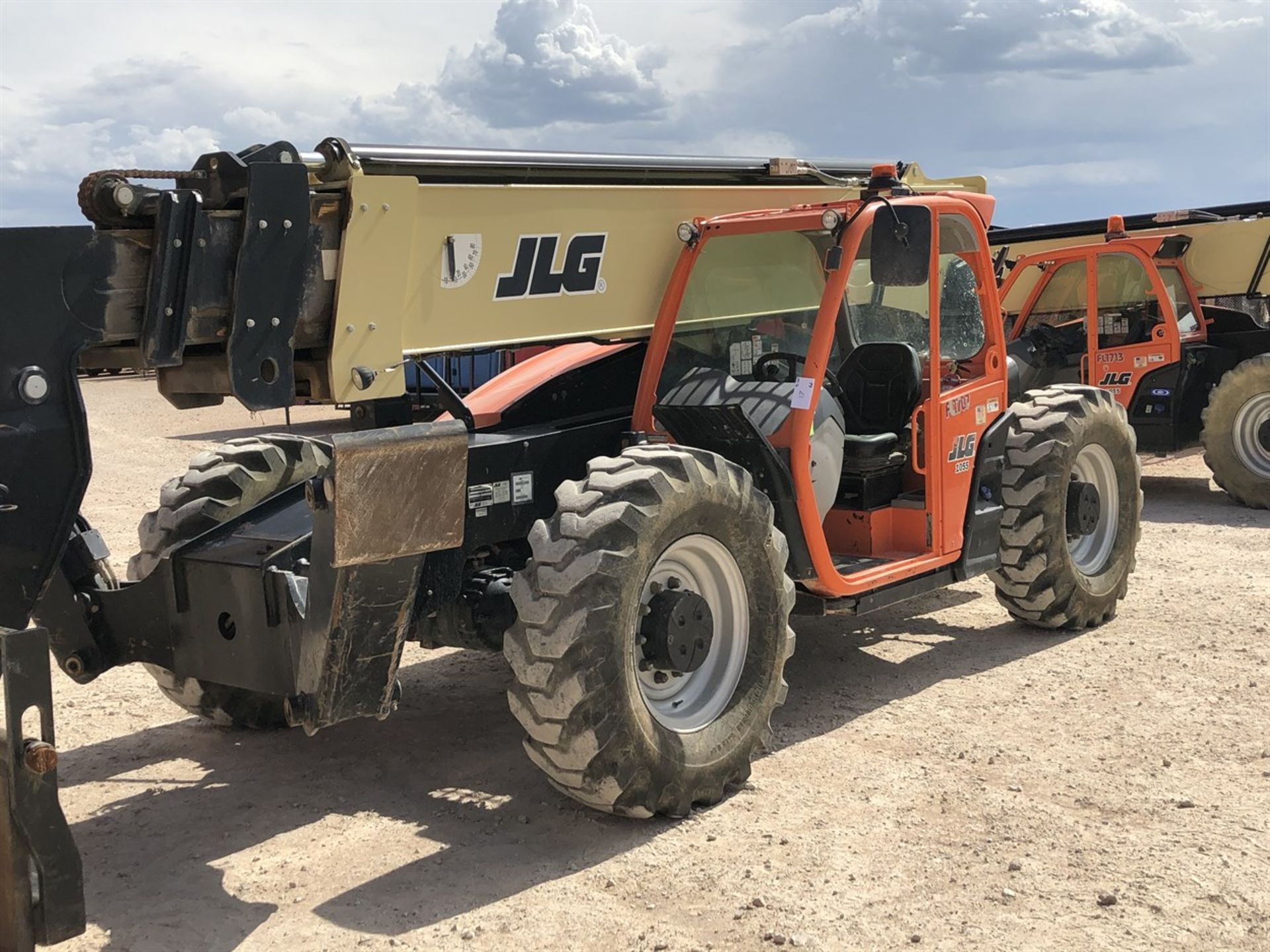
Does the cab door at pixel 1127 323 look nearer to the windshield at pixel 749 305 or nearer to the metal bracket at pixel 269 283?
the windshield at pixel 749 305

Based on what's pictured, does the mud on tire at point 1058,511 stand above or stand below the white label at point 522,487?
below

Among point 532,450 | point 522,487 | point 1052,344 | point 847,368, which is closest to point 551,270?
point 532,450

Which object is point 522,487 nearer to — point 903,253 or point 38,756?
point 903,253

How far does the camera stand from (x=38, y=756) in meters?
3.61

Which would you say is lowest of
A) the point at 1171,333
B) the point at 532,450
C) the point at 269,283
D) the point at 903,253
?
the point at 532,450

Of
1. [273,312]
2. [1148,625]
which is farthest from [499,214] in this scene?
[1148,625]

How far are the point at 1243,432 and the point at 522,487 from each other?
8833 mm

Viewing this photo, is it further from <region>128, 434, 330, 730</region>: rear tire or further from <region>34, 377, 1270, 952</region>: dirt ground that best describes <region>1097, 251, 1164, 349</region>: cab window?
<region>128, 434, 330, 730</region>: rear tire

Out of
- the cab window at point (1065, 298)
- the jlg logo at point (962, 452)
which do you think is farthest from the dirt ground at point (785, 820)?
the cab window at point (1065, 298)

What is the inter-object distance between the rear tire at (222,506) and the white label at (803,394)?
2053 mm

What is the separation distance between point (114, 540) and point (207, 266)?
25.0ft

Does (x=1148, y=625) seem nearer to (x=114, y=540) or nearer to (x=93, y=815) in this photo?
(x=93, y=815)

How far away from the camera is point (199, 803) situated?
5.42 metres

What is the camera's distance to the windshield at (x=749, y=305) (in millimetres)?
6273
